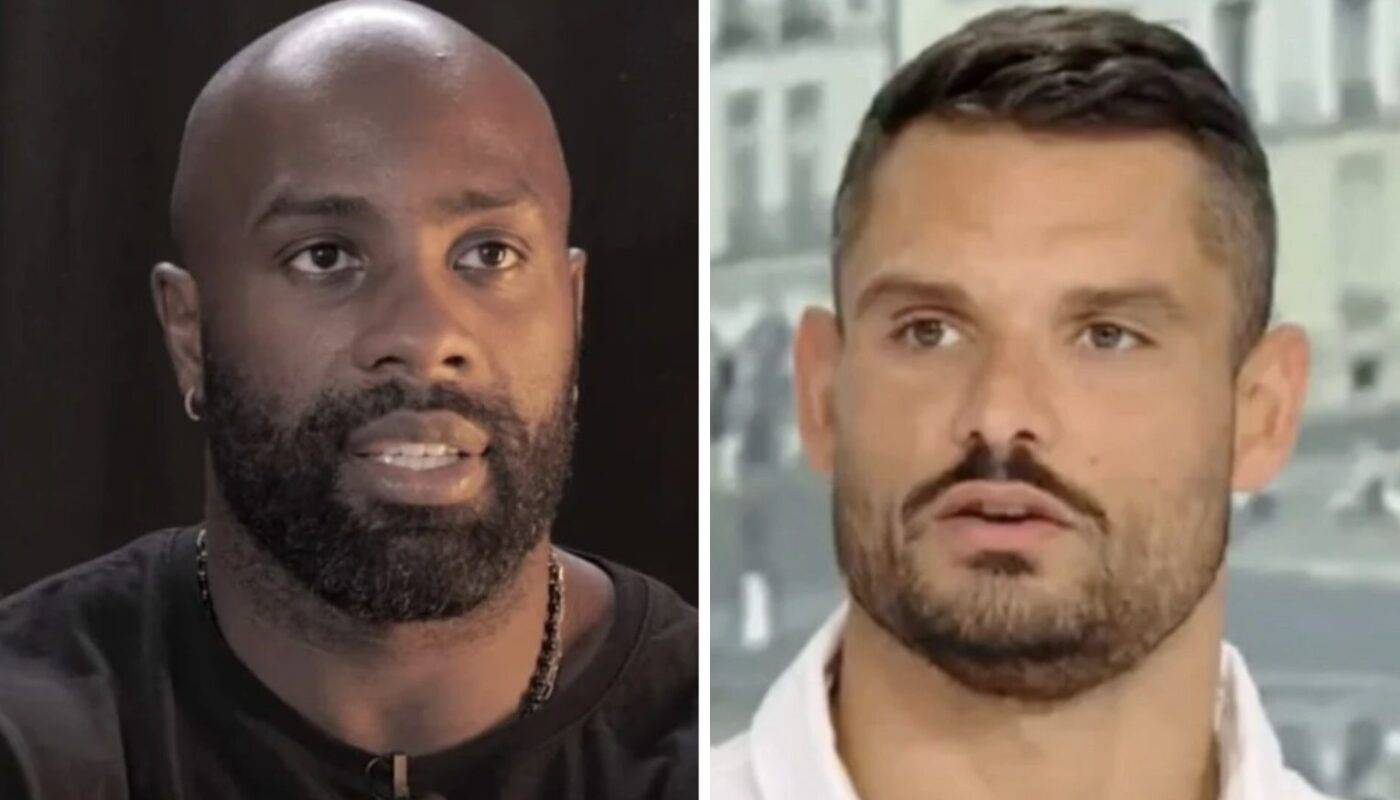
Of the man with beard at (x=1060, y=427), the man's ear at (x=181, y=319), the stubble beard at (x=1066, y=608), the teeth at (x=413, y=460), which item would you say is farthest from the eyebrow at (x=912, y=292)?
the man's ear at (x=181, y=319)

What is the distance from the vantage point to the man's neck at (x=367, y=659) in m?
1.66

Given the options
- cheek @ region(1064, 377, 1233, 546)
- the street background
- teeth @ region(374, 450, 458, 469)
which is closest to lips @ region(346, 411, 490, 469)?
teeth @ region(374, 450, 458, 469)

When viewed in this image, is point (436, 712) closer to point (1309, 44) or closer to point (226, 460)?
point (226, 460)

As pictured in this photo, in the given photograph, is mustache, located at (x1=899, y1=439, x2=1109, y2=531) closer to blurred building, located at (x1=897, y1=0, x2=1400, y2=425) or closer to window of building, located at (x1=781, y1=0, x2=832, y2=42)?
blurred building, located at (x1=897, y1=0, x2=1400, y2=425)

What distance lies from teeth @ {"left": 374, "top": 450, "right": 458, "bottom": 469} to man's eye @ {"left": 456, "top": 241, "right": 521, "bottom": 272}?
18 centimetres

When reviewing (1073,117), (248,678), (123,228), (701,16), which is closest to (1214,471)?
(1073,117)

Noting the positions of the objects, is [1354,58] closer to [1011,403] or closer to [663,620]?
[1011,403]

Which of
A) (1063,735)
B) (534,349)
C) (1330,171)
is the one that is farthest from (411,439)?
(1330,171)

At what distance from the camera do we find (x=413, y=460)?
5.42ft

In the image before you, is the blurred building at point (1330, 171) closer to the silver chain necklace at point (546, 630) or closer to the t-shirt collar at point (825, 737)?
the t-shirt collar at point (825, 737)

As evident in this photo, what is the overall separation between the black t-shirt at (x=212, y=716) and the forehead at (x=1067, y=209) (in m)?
0.47

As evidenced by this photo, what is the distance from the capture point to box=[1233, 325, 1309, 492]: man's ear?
1641 millimetres

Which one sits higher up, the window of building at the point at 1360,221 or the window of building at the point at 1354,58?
the window of building at the point at 1354,58

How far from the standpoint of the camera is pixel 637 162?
173cm
